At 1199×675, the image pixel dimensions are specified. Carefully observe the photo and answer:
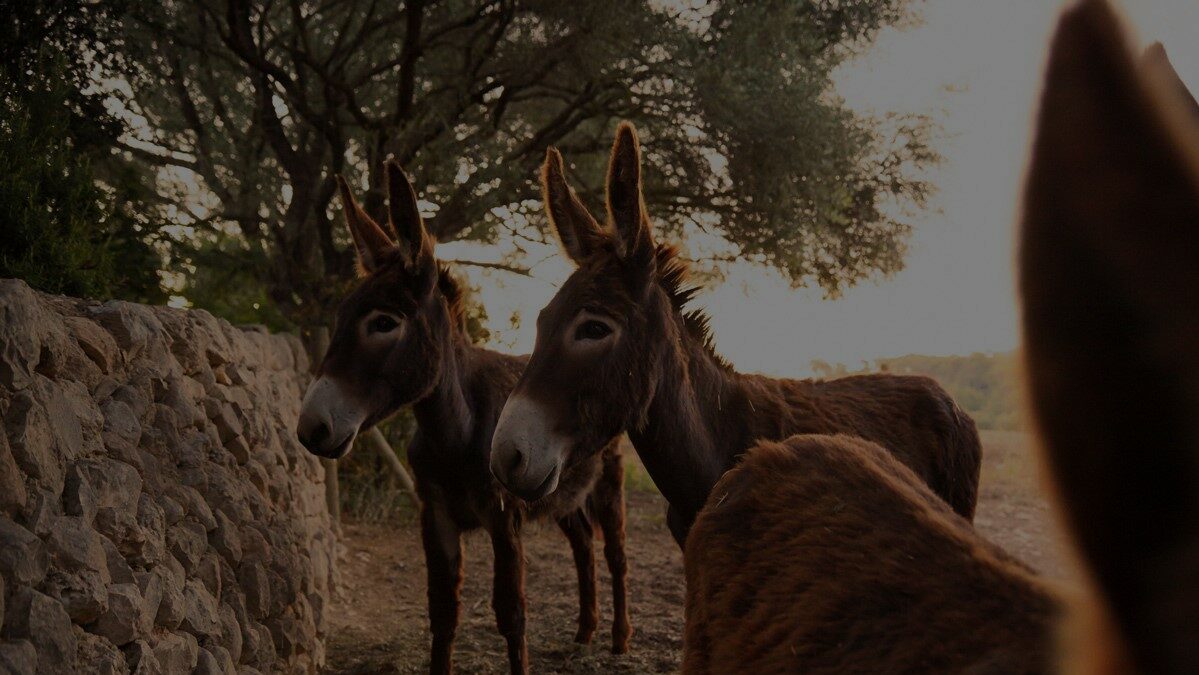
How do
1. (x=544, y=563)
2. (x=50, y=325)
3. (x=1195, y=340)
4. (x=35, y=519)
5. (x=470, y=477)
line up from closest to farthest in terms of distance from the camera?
1. (x=1195, y=340)
2. (x=35, y=519)
3. (x=50, y=325)
4. (x=470, y=477)
5. (x=544, y=563)

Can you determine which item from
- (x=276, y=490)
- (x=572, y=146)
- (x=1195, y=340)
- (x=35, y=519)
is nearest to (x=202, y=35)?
(x=572, y=146)

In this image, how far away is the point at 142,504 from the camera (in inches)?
113

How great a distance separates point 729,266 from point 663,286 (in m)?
5.57

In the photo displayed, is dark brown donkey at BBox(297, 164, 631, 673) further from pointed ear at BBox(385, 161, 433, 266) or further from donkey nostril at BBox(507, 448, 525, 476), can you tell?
donkey nostril at BBox(507, 448, 525, 476)

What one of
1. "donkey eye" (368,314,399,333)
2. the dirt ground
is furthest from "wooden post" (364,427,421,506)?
"donkey eye" (368,314,399,333)

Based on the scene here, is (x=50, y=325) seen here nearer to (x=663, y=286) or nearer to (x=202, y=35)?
(x=663, y=286)

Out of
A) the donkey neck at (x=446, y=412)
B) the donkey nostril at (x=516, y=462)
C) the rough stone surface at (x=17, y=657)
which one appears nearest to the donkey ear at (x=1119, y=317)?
the rough stone surface at (x=17, y=657)

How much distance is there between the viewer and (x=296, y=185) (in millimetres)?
8523

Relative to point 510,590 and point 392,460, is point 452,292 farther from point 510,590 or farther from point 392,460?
point 392,460

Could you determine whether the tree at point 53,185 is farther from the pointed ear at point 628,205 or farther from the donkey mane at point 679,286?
the donkey mane at point 679,286

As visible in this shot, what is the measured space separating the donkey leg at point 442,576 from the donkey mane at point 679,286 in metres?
1.97

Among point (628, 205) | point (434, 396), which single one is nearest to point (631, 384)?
point (628, 205)

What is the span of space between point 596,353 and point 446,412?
1763 mm

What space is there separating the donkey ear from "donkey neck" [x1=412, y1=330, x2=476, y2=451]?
13.7 feet
